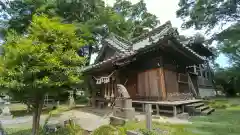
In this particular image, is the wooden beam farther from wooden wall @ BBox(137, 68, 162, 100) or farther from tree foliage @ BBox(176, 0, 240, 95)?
tree foliage @ BBox(176, 0, 240, 95)

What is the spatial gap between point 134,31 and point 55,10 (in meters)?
13.4

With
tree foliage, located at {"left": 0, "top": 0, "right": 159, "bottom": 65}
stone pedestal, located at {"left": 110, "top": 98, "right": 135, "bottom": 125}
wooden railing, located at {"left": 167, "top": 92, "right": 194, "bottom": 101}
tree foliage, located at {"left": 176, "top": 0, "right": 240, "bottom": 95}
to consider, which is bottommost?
stone pedestal, located at {"left": 110, "top": 98, "right": 135, "bottom": 125}

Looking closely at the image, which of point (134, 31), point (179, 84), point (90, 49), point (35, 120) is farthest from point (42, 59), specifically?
point (134, 31)

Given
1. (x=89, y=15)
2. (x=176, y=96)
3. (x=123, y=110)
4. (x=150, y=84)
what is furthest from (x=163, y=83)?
(x=89, y=15)

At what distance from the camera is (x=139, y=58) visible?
10.5m

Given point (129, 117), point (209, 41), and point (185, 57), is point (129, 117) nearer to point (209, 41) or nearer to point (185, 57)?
point (185, 57)

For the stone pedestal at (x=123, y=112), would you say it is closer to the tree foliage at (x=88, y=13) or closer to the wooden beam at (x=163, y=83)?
the wooden beam at (x=163, y=83)

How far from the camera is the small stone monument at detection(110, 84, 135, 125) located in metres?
7.05

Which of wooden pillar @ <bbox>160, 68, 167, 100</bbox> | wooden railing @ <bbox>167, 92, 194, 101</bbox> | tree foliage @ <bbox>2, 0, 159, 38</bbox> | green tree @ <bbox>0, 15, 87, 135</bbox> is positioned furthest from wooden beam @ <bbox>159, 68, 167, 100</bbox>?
tree foliage @ <bbox>2, 0, 159, 38</bbox>

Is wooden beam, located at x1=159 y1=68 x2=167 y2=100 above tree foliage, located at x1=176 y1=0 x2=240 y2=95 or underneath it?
underneath

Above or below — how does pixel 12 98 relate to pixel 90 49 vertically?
below

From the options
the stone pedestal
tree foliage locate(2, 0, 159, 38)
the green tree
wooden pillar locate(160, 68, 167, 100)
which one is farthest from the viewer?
tree foliage locate(2, 0, 159, 38)

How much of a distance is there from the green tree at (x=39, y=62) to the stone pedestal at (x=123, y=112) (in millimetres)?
2624

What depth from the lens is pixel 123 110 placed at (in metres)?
7.45
